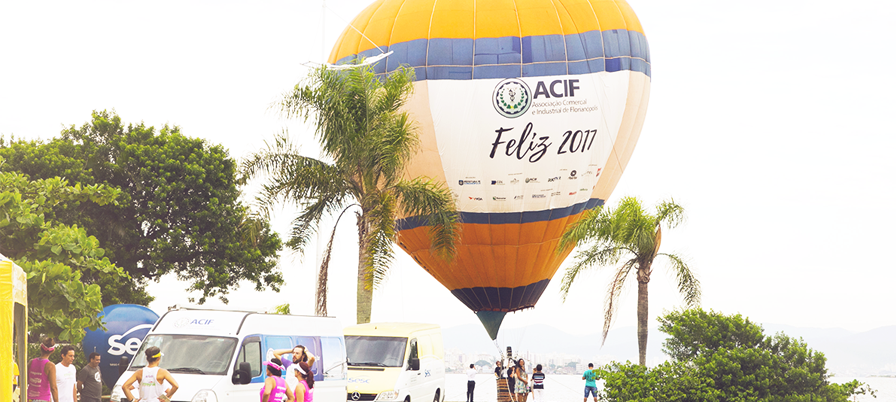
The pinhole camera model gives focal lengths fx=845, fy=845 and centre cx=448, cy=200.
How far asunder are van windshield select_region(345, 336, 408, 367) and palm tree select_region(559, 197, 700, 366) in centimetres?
752

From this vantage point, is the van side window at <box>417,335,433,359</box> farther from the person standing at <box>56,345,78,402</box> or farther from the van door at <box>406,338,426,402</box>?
the person standing at <box>56,345,78,402</box>

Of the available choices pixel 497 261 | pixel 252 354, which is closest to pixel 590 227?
pixel 497 261

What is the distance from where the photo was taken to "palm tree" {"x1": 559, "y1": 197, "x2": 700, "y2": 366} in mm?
23922

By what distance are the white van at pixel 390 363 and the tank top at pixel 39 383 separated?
613 cm

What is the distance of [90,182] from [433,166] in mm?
14214

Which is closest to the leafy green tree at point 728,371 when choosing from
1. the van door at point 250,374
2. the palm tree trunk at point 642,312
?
the palm tree trunk at point 642,312

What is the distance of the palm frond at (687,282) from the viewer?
24188 millimetres

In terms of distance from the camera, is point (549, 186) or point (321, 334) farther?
point (549, 186)

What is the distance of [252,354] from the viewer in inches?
575

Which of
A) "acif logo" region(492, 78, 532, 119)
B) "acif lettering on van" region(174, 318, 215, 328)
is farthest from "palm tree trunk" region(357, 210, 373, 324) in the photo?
"acif logo" region(492, 78, 532, 119)

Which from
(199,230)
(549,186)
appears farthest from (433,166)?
(199,230)

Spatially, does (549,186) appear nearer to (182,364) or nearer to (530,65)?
(530,65)

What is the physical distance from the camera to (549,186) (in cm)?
3061

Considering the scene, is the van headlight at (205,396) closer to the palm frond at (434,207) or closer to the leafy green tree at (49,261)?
the leafy green tree at (49,261)
